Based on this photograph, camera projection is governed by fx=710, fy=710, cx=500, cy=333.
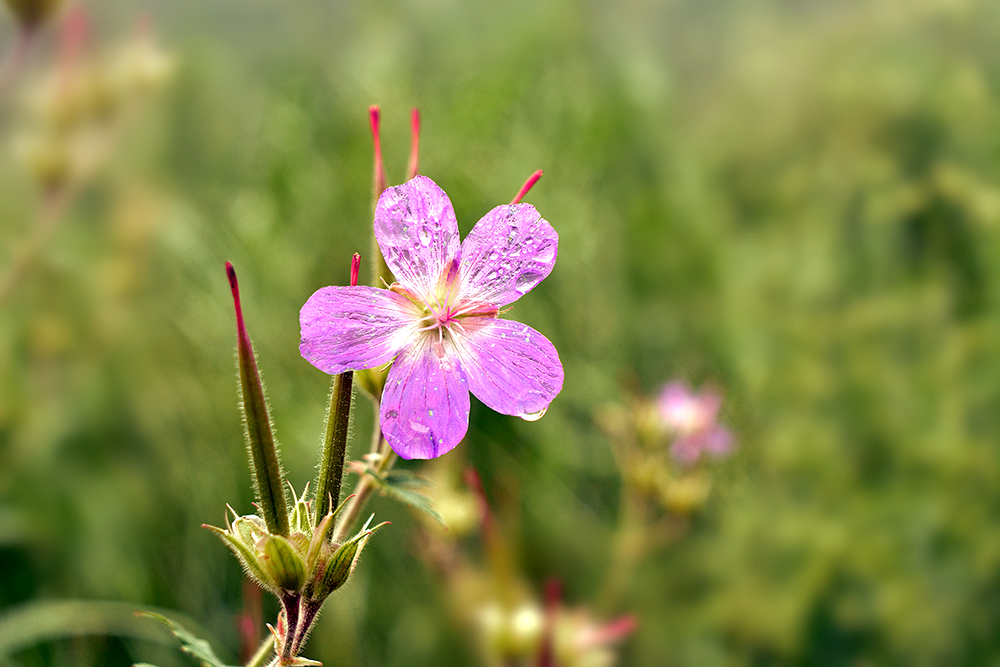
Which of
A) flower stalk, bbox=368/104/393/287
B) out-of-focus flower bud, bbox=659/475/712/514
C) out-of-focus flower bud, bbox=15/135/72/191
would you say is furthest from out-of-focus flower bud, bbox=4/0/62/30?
out-of-focus flower bud, bbox=659/475/712/514

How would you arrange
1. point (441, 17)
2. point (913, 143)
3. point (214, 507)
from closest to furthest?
point (214, 507)
point (913, 143)
point (441, 17)

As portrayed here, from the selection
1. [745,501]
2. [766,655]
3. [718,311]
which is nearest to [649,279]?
[718,311]

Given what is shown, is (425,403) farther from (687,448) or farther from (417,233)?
(687,448)

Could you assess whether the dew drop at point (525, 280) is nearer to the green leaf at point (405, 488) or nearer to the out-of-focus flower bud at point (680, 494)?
the green leaf at point (405, 488)

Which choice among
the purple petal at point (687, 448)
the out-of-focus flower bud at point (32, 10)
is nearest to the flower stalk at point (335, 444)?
the out-of-focus flower bud at point (32, 10)

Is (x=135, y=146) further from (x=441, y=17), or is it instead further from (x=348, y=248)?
(x=441, y=17)

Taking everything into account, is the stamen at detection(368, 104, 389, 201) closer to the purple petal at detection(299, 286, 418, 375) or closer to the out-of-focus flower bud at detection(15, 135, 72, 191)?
the purple petal at detection(299, 286, 418, 375)
